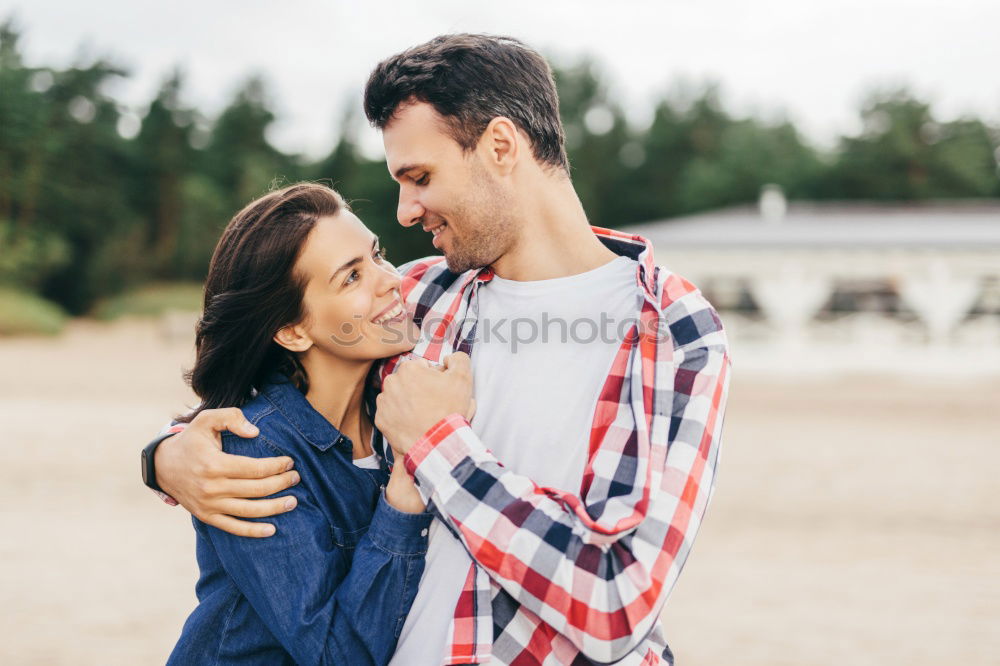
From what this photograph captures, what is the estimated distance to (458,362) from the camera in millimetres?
1798

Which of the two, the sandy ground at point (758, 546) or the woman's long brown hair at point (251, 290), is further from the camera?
the sandy ground at point (758, 546)

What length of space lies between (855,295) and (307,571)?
21.0m

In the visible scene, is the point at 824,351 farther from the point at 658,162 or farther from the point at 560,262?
the point at 658,162

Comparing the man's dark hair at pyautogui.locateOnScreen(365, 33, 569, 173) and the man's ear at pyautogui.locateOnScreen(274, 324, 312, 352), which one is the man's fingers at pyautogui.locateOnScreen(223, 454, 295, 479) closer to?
the man's ear at pyautogui.locateOnScreen(274, 324, 312, 352)

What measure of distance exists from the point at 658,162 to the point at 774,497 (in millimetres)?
39435

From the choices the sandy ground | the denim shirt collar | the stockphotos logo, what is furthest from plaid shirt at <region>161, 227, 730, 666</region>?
the sandy ground

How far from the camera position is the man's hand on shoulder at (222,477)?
173cm

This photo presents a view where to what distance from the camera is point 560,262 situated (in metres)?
2.00

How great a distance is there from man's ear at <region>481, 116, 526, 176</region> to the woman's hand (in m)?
0.78

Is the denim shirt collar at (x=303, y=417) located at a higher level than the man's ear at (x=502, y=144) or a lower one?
lower

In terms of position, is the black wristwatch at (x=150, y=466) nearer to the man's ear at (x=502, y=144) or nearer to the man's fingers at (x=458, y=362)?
the man's fingers at (x=458, y=362)

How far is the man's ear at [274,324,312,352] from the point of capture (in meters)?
2.08

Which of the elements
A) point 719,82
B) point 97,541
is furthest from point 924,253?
point 719,82

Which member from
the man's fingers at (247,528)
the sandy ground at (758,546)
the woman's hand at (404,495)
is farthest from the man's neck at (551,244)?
the sandy ground at (758,546)
